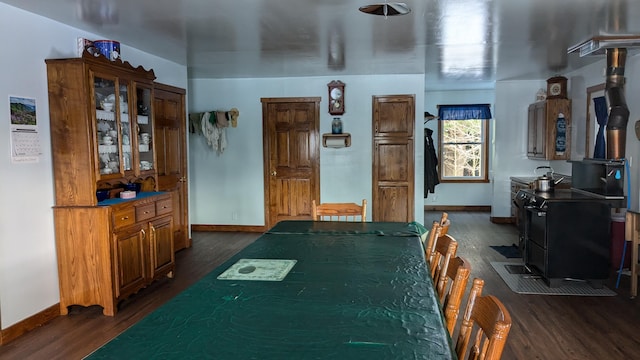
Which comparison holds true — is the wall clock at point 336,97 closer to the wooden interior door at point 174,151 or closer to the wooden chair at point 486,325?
the wooden interior door at point 174,151

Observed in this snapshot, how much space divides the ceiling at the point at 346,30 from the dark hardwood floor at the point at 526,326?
7.62ft

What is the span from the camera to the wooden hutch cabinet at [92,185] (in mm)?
3561

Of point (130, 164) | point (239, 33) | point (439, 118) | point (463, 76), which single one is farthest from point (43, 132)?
point (439, 118)

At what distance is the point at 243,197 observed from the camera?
7.07m

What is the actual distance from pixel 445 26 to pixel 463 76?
3312mm

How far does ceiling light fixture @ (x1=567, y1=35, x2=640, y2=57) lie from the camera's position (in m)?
4.23

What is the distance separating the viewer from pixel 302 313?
1.64 meters

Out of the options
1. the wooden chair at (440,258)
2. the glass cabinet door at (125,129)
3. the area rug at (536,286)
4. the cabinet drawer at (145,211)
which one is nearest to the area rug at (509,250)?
the area rug at (536,286)

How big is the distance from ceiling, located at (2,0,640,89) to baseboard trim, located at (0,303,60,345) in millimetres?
2254

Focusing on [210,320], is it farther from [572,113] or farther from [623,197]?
[572,113]

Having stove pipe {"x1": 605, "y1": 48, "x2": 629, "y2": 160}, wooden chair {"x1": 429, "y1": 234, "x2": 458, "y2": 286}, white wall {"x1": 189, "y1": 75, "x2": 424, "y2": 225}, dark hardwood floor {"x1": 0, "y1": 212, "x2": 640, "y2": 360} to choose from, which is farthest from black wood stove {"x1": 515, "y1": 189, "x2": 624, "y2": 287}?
white wall {"x1": 189, "y1": 75, "x2": 424, "y2": 225}

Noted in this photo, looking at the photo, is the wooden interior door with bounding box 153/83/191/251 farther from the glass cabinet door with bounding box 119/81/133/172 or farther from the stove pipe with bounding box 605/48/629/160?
the stove pipe with bounding box 605/48/629/160

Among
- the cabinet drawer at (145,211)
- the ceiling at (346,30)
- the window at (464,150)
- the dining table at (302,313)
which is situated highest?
the ceiling at (346,30)

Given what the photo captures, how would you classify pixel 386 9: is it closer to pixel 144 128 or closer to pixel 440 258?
pixel 440 258
